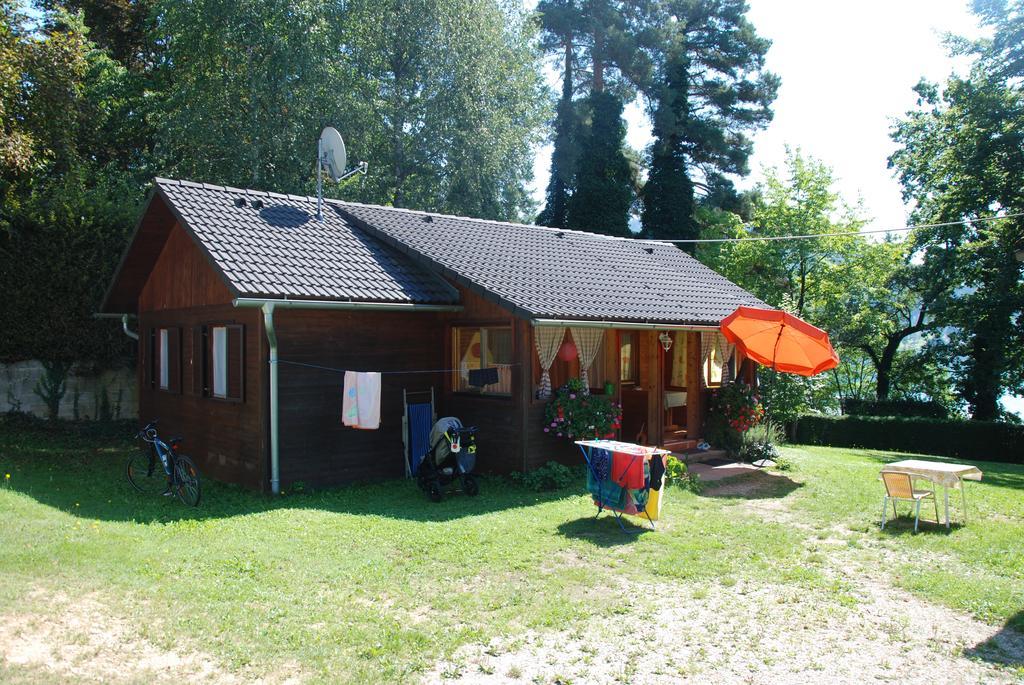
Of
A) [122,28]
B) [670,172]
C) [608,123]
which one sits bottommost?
[670,172]

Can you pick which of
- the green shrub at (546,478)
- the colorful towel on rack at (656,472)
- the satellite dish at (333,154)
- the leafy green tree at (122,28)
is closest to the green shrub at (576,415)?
the green shrub at (546,478)

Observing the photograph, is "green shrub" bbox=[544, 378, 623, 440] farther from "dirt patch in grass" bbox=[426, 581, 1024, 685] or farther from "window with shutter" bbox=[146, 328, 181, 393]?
"window with shutter" bbox=[146, 328, 181, 393]

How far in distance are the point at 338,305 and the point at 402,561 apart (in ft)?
14.6

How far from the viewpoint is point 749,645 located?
549 centimetres

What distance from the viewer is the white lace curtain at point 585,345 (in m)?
11.7

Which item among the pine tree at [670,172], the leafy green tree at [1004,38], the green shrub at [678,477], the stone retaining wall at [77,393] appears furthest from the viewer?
the pine tree at [670,172]

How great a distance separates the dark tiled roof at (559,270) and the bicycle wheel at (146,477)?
16.7ft

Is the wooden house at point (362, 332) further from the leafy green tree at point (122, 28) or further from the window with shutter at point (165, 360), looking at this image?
the leafy green tree at point (122, 28)

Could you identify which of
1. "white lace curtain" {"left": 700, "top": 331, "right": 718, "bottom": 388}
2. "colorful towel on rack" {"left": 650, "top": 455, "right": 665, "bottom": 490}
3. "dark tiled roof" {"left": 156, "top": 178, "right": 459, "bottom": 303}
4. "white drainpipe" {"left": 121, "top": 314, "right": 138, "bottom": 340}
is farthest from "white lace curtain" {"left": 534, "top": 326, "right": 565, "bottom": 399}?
"white drainpipe" {"left": 121, "top": 314, "right": 138, "bottom": 340}

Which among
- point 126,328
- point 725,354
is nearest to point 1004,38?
point 725,354

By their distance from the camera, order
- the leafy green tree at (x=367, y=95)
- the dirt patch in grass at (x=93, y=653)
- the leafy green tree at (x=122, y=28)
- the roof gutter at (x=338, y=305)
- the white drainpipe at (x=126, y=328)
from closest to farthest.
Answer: the dirt patch in grass at (x=93, y=653) < the roof gutter at (x=338, y=305) < the white drainpipe at (x=126, y=328) < the leafy green tree at (x=367, y=95) < the leafy green tree at (x=122, y=28)

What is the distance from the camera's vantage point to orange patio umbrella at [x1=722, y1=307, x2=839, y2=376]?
1194 cm

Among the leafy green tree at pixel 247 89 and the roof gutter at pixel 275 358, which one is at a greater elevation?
the leafy green tree at pixel 247 89

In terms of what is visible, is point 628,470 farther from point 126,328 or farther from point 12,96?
point 12,96
